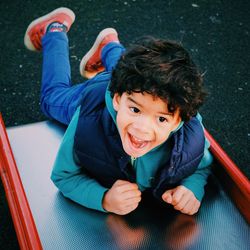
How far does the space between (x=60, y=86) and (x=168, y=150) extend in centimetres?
50

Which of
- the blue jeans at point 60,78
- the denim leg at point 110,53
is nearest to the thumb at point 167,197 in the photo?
the blue jeans at point 60,78

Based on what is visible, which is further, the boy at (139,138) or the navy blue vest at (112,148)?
the navy blue vest at (112,148)

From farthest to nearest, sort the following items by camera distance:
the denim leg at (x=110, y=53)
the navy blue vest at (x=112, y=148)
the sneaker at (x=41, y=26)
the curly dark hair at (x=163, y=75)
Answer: the sneaker at (x=41, y=26), the denim leg at (x=110, y=53), the navy blue vest at (x=112, y=148), the curly dark hair at (x=163, y=75)

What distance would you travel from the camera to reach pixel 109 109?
842 mm

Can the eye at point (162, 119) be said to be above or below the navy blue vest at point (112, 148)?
above

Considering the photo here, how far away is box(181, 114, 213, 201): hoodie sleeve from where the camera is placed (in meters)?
0.97

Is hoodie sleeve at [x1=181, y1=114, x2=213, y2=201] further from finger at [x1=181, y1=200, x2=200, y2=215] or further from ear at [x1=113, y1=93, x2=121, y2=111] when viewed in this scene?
ear at [x1=113, y1=93, x2=121, y2=111]

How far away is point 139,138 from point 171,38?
122cm

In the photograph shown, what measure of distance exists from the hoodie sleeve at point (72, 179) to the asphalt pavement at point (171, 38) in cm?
Result: 61

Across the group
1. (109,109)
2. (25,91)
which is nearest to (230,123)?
(25,91)

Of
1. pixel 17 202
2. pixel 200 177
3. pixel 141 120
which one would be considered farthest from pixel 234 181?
pixel 17 202

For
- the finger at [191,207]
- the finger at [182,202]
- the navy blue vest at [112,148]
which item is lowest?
the finger at [191,207]

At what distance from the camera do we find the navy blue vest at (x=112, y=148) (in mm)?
877

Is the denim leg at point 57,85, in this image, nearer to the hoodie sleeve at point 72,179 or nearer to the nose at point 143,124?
the hoodie sleeve at point 72,179
